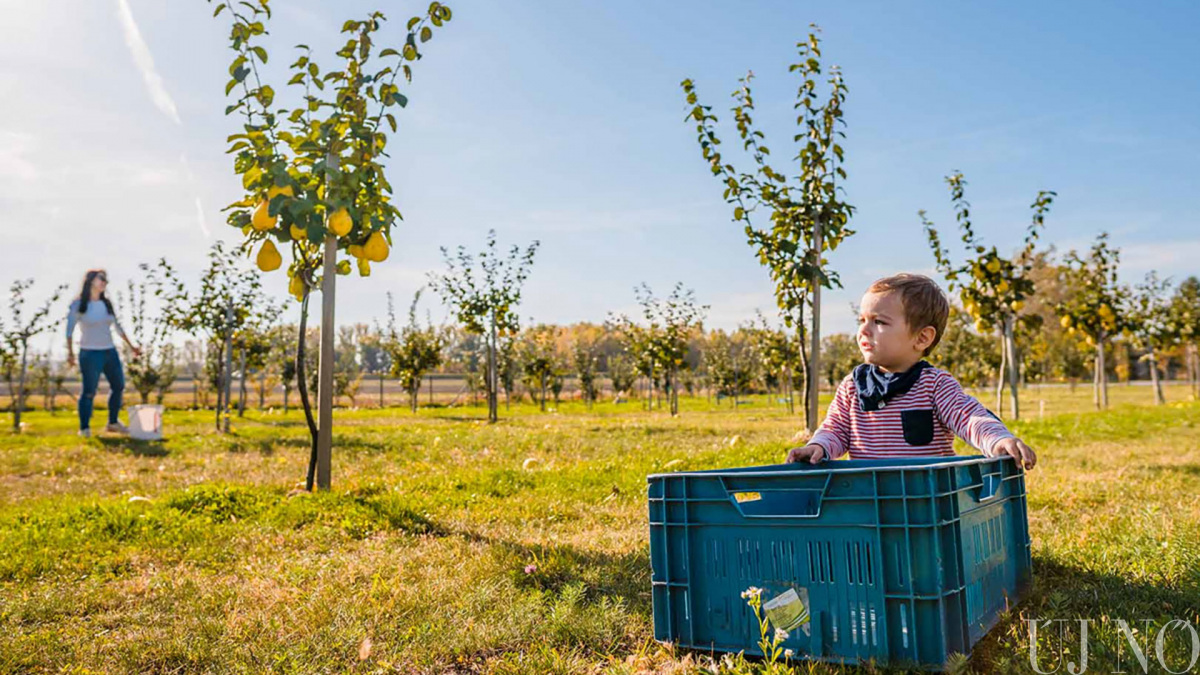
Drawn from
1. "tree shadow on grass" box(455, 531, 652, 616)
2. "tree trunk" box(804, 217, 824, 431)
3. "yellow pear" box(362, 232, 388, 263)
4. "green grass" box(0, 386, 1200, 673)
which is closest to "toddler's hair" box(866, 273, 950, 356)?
"green grass" box(0, 386, 1200, 673)

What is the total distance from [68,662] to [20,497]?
5.24 metres

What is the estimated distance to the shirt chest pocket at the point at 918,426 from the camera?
3408 mm

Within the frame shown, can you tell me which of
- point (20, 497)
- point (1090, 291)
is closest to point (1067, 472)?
point (20, 497)

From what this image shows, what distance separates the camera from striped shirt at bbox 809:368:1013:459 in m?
3.30

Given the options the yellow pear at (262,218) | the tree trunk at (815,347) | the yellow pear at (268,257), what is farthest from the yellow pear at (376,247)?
the tree trunk at (815,347)

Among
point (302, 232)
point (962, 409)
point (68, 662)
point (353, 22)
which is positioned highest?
point (353, 22)

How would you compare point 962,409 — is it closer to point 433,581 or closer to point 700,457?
point 433,581

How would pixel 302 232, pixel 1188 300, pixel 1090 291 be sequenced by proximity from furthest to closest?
pixel 1188 300
pixel 1090 291
pixel 302 232

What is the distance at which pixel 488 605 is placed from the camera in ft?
10.9

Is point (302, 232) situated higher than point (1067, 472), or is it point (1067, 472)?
point (302, 232)

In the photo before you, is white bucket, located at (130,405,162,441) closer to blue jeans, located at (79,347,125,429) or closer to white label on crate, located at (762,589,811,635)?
blue jeans, located at (79,347,125,429)

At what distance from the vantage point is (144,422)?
12156mm

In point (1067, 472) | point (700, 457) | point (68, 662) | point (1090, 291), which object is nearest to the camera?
point (68, 662)

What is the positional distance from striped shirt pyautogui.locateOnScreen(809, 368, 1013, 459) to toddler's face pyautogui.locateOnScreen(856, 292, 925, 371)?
108mm
